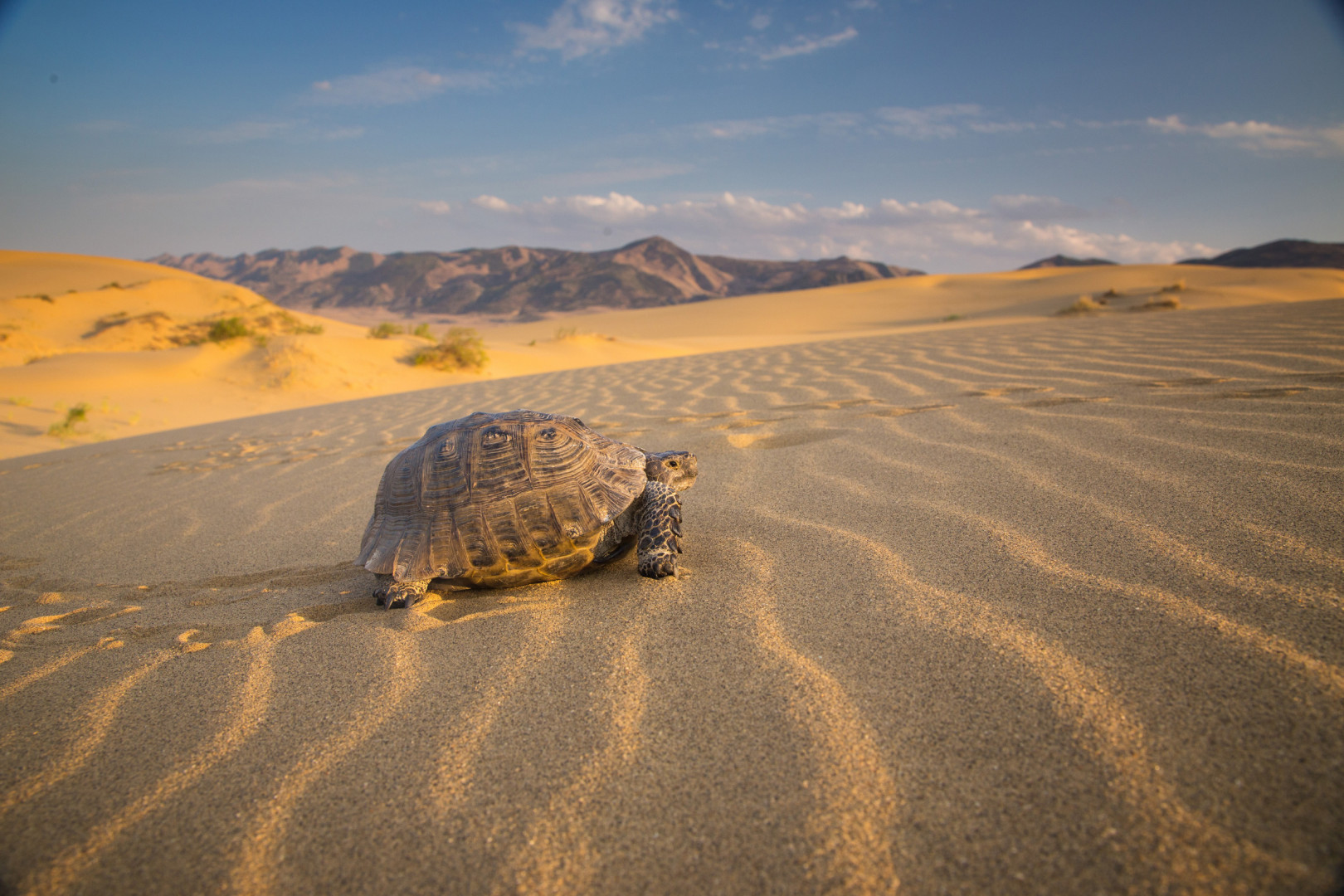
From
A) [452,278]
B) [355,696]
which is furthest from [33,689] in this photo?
[452,278]

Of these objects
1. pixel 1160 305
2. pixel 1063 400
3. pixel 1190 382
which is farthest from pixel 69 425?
pixel 1160 305

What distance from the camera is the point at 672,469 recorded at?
292 cm

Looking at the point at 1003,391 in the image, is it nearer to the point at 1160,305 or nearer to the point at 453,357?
the point at 453,357

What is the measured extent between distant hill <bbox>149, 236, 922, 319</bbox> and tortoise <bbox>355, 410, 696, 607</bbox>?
196ft

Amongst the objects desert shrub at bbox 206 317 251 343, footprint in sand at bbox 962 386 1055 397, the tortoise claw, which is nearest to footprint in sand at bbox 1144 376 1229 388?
footprint in sand at bbox 962 386 1055 397

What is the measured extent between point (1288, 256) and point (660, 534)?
62.2 meters

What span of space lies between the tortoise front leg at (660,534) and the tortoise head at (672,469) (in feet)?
0.85

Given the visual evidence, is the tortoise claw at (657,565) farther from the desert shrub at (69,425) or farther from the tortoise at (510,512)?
the desert shrub at (69,425)

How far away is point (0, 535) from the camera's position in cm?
386

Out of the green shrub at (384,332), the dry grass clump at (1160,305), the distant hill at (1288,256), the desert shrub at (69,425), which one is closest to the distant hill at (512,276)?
the distant hill at (1288,256)

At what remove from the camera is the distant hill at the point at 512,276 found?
2598 inches

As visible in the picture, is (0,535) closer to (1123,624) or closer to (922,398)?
(1123,624)

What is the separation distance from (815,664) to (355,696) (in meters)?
1.36

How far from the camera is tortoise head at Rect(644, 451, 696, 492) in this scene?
2.88m
